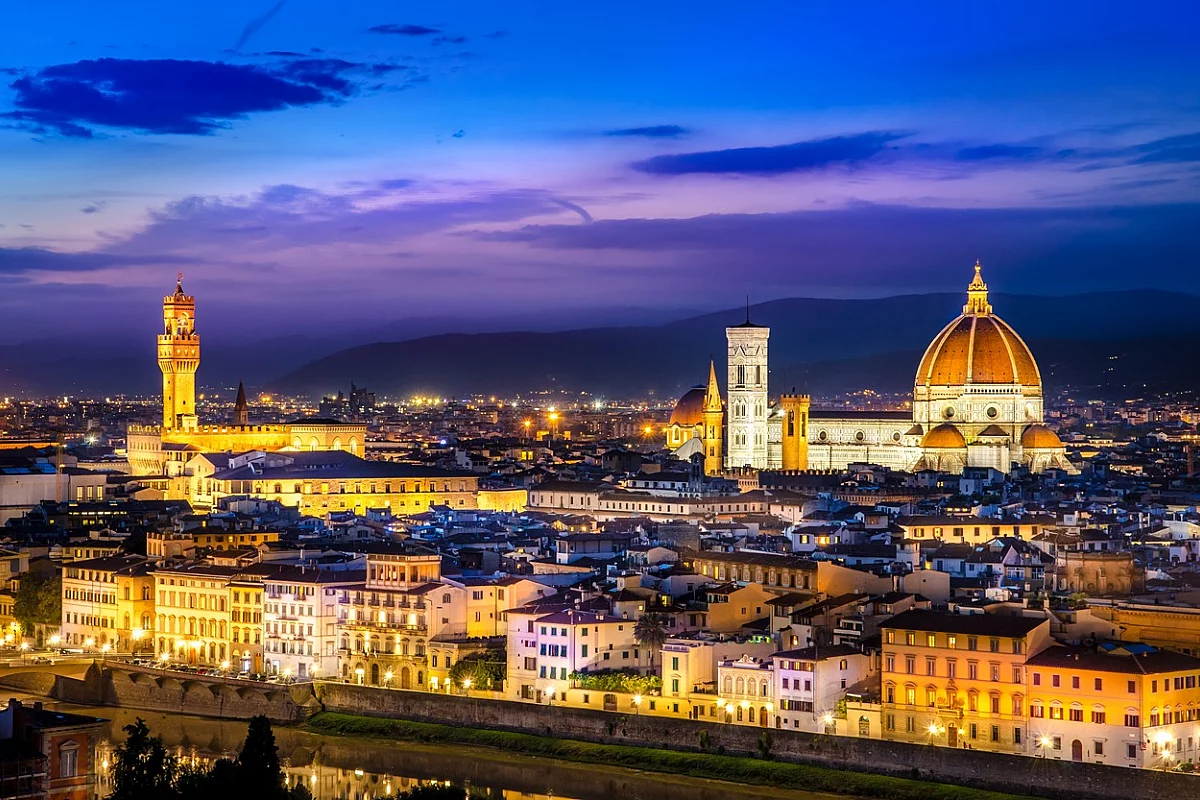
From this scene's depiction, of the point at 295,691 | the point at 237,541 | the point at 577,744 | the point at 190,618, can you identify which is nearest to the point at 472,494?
the point at 237,541

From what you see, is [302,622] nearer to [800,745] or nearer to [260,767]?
[800,745]

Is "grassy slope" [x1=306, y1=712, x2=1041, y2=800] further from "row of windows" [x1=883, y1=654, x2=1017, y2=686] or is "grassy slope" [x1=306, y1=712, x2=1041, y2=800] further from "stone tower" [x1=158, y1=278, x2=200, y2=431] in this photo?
"stone tower" [x1=158, y1=278, x2=200, y2=431]

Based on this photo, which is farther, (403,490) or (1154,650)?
(403,490)

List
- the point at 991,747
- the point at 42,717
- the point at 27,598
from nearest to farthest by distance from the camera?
1. the point at 42,717
2. the point at 991,747
3. the point at 27,598

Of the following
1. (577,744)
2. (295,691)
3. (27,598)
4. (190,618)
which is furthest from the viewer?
(27,598)

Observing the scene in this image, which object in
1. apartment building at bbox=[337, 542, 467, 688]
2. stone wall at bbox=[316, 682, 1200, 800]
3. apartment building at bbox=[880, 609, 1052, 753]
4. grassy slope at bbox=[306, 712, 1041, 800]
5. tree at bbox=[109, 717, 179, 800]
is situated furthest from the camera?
apartment building at bbox=[337, 542, 467, 688]

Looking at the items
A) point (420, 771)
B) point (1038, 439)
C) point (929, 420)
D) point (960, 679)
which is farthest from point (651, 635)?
point (929, 420)

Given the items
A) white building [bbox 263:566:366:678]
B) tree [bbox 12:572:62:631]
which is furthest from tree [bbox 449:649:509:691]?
tree [bbox 12:572:62:631]

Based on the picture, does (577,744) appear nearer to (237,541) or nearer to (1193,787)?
(1193,787)
